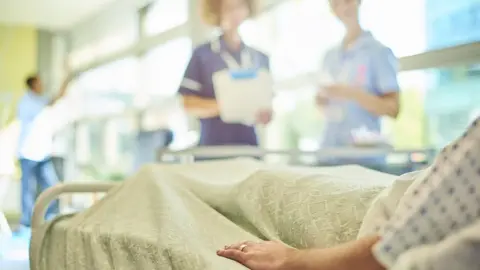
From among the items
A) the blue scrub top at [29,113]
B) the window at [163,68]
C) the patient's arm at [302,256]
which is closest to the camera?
the patient's arm at [302,256]

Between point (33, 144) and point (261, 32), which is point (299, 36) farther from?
point (33, 144)

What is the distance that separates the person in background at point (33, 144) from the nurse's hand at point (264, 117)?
1748 millimetres

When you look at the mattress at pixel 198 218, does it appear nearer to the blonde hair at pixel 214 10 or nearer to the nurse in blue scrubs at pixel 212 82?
the nurse in blue scrubs at pixel 212 82

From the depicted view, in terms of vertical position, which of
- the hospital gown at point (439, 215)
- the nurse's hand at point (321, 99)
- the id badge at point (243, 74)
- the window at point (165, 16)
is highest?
the window at point (165, 16)

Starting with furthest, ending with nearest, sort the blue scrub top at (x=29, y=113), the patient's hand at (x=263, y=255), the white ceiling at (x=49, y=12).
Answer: the white ceiling at (x=49, y=12), the blue scrub top at (x=29, y=113), the patient's hand at (x=263, y=255)

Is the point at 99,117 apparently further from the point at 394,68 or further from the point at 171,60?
the point at 394,68

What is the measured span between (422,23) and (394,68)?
22 centimetres

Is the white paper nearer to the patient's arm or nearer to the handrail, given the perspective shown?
the handrail

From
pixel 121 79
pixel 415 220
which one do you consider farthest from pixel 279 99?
pixel 415 220

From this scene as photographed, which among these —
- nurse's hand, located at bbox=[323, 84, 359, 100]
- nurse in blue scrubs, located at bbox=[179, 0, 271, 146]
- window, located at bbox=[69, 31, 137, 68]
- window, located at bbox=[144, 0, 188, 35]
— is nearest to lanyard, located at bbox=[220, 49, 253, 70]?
nurse in blue scrubs, located at bbox=[179, 0, 271, 146]

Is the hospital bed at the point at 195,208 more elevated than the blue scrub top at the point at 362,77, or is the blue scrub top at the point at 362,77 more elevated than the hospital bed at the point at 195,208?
the blue scrub top at the point at 362,77

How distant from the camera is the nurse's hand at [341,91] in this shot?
2252 mm

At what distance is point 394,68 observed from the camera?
2213 millimetres

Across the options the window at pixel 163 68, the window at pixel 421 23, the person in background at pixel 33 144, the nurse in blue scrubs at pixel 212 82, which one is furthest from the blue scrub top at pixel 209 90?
the person in background at pixel 33 144
